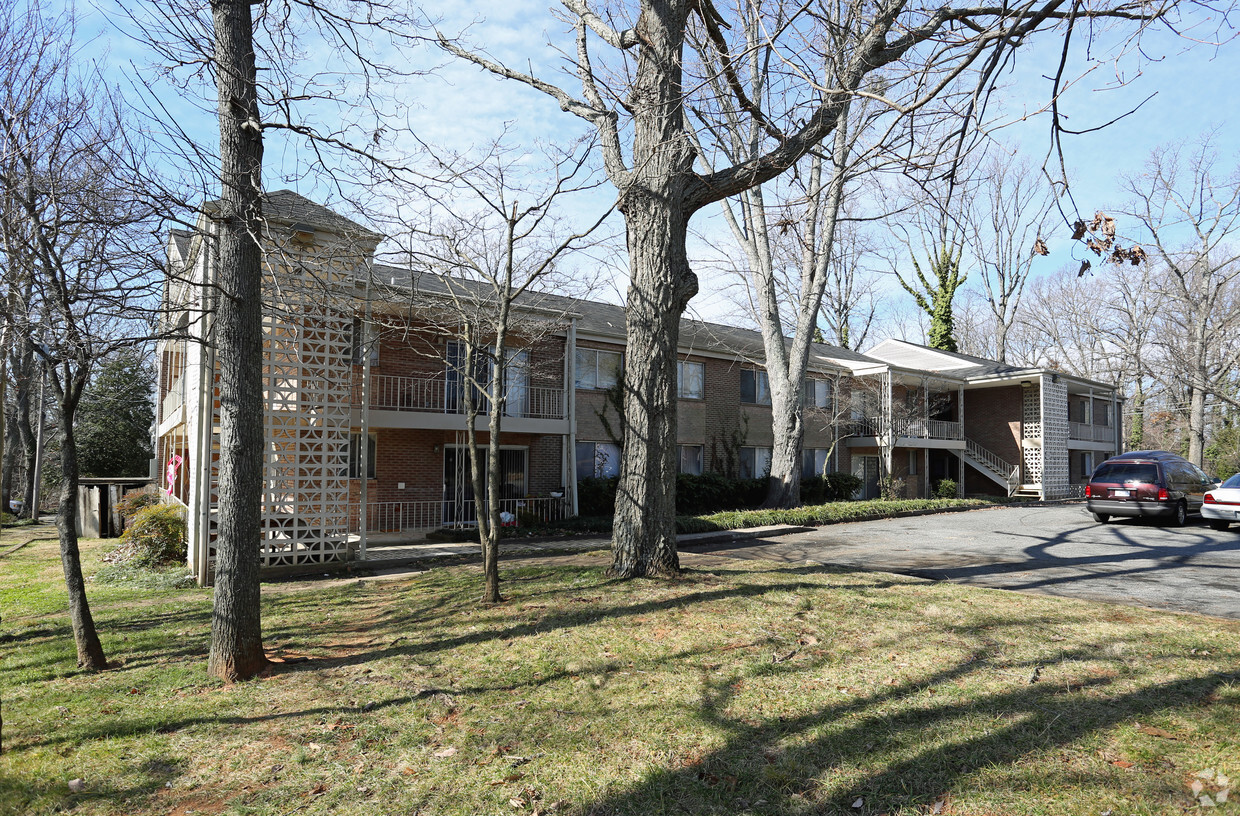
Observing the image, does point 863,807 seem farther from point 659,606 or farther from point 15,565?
point 15,565

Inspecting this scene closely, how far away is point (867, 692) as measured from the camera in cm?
451

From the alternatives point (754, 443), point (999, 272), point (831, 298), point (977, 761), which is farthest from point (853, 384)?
point (977, 761)

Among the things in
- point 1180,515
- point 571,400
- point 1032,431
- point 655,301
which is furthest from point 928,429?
point 655,301

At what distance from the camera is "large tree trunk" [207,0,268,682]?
5.29m

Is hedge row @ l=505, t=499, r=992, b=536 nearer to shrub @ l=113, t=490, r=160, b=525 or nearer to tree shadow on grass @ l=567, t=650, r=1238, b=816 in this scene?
shrub @ l=113, t=490, r=160, b=525

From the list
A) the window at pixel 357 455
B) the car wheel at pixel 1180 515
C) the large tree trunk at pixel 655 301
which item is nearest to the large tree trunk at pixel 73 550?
the large tree trunk at pixel 655 301

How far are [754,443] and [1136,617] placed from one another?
1708cm

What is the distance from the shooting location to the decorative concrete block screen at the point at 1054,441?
2748 cm

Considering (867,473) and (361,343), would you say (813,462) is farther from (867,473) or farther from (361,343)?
(361,343)

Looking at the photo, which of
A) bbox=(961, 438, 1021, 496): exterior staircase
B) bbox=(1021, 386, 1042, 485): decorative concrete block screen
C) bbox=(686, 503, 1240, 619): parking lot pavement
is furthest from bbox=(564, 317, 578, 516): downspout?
bbox=(1021, 386, 1042, 485): decorative concrete block screen

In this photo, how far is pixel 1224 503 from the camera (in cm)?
1509

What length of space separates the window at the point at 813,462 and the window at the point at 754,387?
8.68 ft

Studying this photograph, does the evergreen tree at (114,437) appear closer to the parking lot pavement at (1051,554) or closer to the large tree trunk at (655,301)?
the parking lot pavement at (1051,554)

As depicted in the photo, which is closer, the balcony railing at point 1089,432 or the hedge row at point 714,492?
the hedge row at point 714,492
